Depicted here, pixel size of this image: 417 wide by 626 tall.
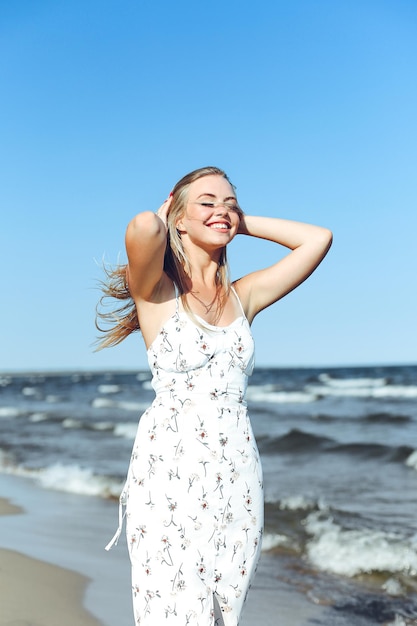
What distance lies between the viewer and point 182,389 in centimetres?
291

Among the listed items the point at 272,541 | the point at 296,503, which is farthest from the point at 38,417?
the point at 272,541

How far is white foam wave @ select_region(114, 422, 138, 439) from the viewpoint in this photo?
17.7 m

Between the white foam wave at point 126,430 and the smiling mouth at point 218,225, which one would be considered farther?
the white foam wave at point 126,430

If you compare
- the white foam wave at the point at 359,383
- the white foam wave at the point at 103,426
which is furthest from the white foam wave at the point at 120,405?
the white foam wave at the point at 359,383

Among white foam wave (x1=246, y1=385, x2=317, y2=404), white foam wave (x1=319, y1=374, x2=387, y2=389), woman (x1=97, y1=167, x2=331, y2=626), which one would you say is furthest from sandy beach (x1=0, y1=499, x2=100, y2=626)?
white foam wave (x1=319, y1=374, x2=387, y2=389)

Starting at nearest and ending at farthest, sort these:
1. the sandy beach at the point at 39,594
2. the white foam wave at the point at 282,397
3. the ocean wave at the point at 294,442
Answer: the sandy beach at the point at 39,594
the ocean wave at the point at 294,442
the white foam wave at the point at 282,397

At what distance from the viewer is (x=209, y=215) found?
3166mm

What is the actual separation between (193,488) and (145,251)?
0.88 m

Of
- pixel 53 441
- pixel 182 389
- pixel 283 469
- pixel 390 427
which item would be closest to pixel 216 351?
pixel 182 389

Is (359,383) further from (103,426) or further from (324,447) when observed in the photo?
(324,447)

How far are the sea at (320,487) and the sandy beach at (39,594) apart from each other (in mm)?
1397

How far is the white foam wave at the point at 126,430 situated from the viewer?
17.7 meters

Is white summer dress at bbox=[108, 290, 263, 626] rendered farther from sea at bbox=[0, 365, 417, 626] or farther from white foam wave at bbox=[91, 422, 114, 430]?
white foam wave at bbox=[91, 422, 114, 430]

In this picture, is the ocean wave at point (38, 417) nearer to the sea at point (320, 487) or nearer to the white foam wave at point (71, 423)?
the sea at point (320, 487)
